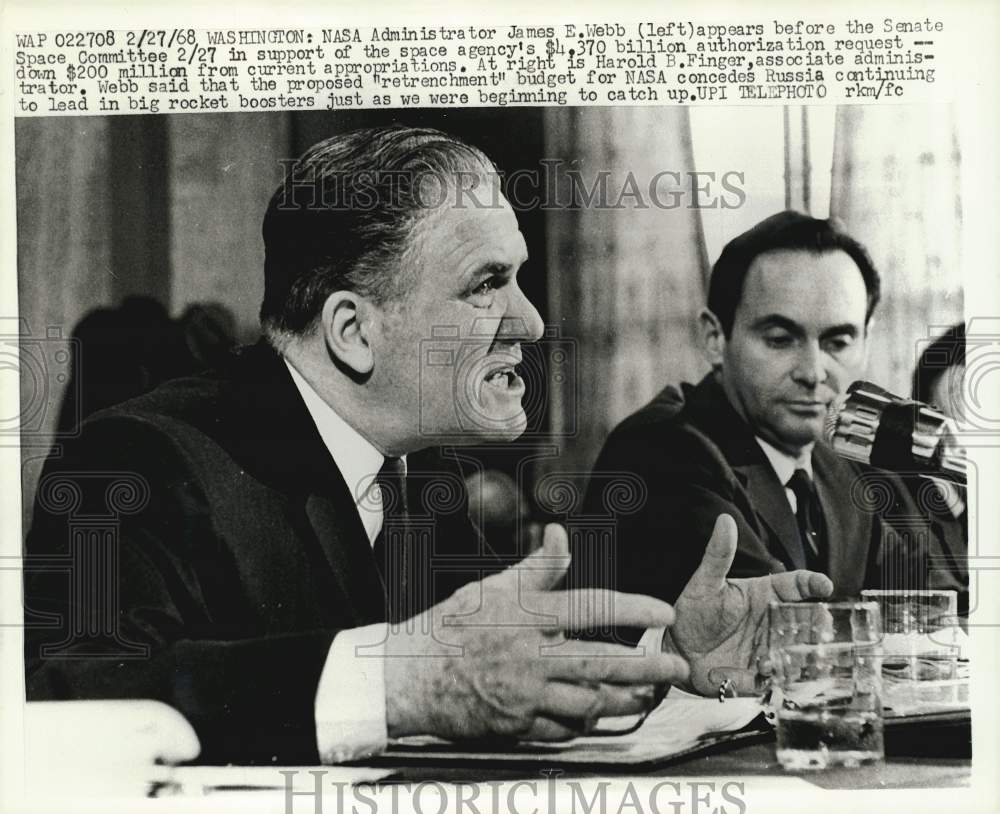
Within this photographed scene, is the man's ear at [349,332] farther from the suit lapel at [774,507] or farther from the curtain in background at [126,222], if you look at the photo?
the suit lapel at [774,507]

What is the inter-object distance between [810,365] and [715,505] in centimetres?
51

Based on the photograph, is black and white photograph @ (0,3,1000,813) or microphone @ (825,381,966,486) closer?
black and white photograph @ (0,3,1000,813)

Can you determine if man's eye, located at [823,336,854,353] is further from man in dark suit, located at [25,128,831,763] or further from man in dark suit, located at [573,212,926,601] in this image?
man in dark suit, located at [25,128,831,763]

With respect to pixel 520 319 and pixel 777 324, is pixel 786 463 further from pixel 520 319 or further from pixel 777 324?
pixel 520 319

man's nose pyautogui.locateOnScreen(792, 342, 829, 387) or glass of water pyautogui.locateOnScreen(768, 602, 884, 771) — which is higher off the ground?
man's nose pyautogui.locateOnScreen(792, 342, 829, 387)

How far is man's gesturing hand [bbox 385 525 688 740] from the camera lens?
323cm

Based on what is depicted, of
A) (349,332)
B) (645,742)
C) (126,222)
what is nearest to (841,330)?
(645,742)

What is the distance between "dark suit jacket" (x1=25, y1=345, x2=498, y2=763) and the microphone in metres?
1.14

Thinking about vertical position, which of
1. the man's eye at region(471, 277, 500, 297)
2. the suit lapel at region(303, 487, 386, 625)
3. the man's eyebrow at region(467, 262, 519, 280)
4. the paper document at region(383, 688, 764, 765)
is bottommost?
the paper document at region(383, 688, 764, 765)

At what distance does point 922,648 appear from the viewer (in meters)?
3.35

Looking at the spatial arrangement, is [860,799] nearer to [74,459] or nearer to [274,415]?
[274,415]

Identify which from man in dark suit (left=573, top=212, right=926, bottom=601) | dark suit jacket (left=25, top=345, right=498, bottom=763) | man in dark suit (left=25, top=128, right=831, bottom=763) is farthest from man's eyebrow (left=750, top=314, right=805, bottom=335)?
dark suit jacket (left=25, top=345, right=498, bottom=763)

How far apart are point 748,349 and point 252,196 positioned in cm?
154

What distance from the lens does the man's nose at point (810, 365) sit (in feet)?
11.0
